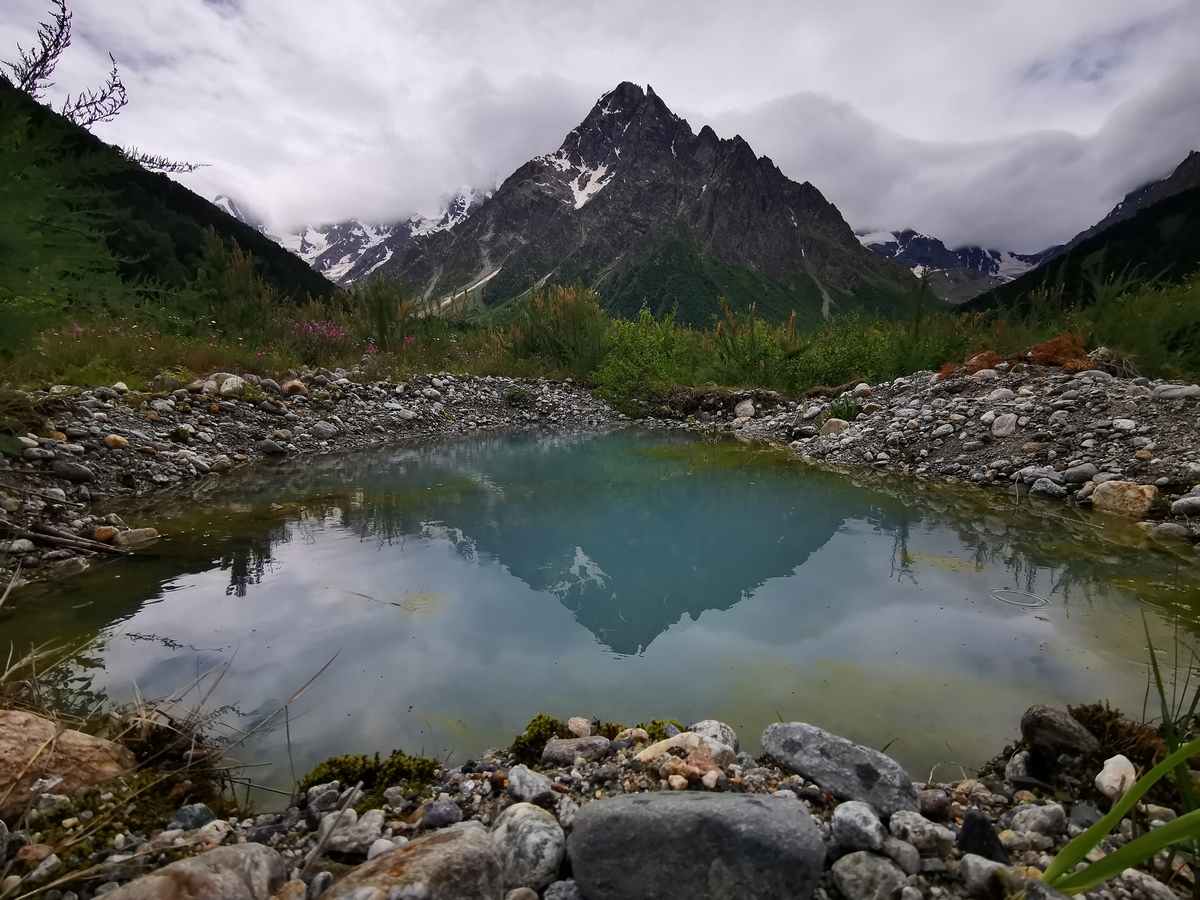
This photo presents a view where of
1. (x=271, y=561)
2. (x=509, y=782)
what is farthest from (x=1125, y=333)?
(x=271, y=561)

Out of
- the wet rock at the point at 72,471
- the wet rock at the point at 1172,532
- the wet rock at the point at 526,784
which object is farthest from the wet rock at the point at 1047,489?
the wet rock at the point at 72,471

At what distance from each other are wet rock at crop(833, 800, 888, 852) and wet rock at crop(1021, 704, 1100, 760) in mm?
787

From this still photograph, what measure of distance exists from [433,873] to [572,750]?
0.76 metres

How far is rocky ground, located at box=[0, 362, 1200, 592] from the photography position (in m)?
4.34

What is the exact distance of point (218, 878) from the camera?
4.05ft

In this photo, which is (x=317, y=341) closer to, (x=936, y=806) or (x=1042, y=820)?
(x=936, y=806)

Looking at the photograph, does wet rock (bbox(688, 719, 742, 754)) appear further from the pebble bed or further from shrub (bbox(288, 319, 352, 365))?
shrub (bbox(288, 319, 352, 365))

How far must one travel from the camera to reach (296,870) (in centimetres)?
144

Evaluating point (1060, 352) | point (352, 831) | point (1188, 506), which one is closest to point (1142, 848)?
point (352, 831)

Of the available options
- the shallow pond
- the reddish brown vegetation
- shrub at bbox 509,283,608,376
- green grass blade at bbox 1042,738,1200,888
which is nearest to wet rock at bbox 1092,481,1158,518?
the shallow pond

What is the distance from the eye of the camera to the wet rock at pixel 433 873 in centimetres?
120

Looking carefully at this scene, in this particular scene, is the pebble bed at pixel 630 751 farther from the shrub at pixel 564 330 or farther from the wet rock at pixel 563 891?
the shrub at pixel 564 330

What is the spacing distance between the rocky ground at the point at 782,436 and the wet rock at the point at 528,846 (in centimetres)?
333

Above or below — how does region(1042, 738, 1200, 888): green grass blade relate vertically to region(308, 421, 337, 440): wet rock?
below
